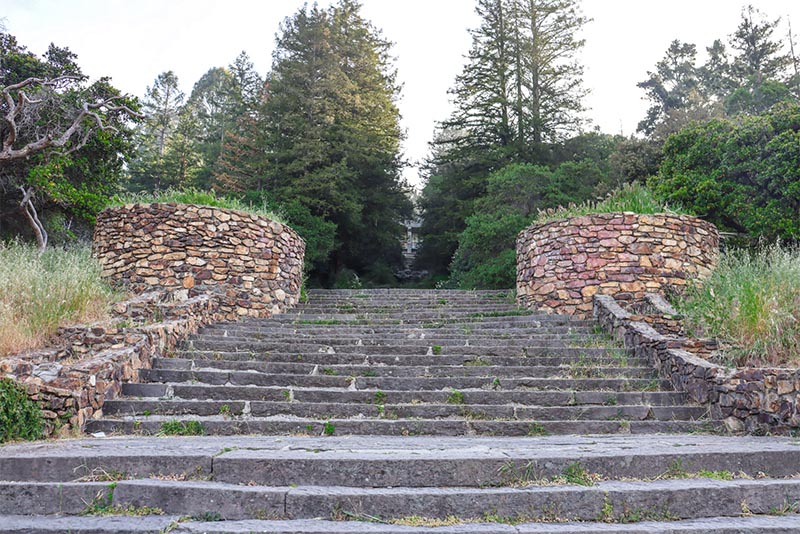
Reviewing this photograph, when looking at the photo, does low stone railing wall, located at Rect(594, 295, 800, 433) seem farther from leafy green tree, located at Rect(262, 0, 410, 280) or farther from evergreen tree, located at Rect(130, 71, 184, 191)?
evergreen tree, located at Rect(130, 71, 184, 191)

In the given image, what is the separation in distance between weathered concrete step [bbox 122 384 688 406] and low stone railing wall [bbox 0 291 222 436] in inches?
17.0

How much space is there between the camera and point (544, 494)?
2.83 metres

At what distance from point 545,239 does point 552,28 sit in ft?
53.6

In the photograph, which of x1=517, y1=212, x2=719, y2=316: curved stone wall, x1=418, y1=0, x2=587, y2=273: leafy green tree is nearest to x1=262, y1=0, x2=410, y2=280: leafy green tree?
x1=418, y1=0, x2=587, y2=273: leafy green tree

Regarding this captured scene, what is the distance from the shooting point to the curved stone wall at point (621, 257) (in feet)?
30.2

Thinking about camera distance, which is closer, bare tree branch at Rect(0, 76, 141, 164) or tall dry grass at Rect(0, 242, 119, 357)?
tall dry grass at Rect(0, 242, 119, 357)

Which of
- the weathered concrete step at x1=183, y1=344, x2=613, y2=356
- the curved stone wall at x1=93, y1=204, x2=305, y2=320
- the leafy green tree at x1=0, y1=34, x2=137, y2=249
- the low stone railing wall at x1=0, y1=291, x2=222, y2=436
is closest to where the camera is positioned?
the low stone railing wall at x1=0, y1=291, x2=222, y2=436

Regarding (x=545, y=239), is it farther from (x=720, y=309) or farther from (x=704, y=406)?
(x=704, y=406)

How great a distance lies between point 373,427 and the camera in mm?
4781

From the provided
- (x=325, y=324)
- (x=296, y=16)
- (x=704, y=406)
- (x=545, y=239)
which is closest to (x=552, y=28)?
(x=296, y=16)

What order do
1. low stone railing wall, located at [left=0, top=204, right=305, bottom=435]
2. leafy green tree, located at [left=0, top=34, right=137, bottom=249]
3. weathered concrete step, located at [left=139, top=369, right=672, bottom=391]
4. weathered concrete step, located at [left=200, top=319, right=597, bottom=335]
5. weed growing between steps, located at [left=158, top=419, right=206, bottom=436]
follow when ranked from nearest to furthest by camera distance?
weed growing between steps, located at [left=158, top=419, right=206, bottom=436]
weathered concrete step, located at [left=139, top=369, right=672, bottom=391]
low stone railing wall, located at [left=0, top=204, right=305, bottom=435]
weathered concrete step, located at [left=200, top=319, right=597, bottom=335]
leafy green tree, located at [left=0, top=34, right=137, bottom=249]

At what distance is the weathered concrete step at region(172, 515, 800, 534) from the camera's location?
2514mm

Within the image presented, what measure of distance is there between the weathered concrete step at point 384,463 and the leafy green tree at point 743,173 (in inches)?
361

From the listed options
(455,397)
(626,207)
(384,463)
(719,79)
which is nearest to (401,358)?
(455,397)
